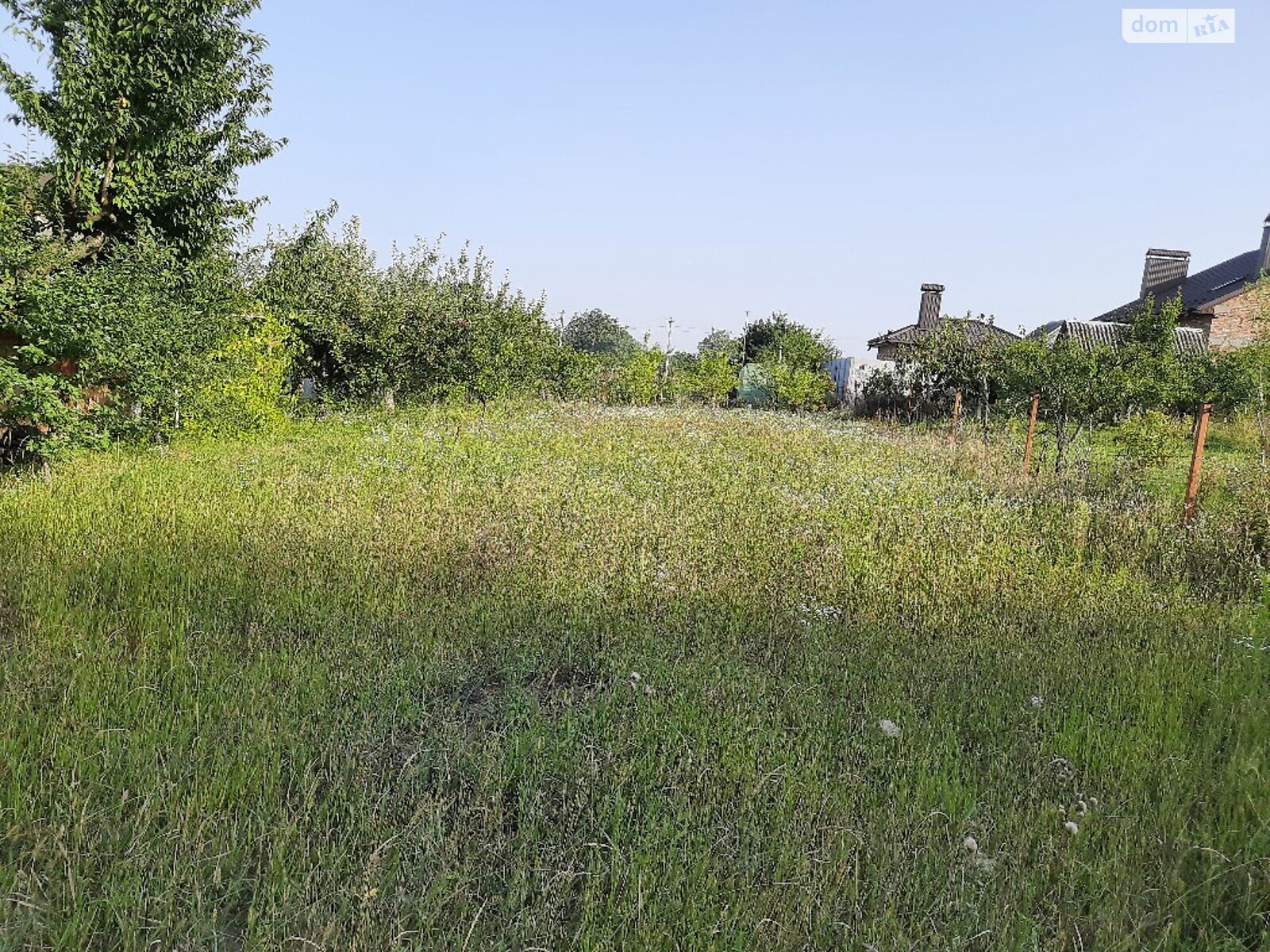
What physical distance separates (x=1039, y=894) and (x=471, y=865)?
1.72 meters

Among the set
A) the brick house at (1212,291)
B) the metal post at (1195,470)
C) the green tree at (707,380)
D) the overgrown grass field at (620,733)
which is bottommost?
the overgrown grass field at (620,733)

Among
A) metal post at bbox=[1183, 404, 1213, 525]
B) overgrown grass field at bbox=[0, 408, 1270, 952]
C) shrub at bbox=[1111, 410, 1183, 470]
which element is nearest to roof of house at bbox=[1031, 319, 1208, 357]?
shrub at bbox=[1111, 410, 1183, 470]

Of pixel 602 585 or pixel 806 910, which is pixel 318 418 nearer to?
pixel 602 585

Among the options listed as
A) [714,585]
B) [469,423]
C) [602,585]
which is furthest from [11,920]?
[469,423]

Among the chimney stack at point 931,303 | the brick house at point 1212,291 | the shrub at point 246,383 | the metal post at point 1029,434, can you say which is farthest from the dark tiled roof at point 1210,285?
the shrub at point 246,383

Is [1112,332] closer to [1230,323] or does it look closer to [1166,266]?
[1230,323]

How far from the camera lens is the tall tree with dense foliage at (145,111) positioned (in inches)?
373

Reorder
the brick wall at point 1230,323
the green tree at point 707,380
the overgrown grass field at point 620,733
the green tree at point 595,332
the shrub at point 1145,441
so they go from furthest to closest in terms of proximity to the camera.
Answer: the green tree at point 595,332 → the brick wall at point 1230,323 → the green tree at point 707,380 → the shrub at point 1145,441 → the overgrown grass field at point 620,733

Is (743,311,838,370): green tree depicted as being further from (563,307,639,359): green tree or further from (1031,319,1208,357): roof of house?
(563,307,639,359): green tree

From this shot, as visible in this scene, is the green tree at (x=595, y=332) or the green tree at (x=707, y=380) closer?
the green tree at (x=707, y=380)

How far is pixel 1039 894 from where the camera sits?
2213 millimetres

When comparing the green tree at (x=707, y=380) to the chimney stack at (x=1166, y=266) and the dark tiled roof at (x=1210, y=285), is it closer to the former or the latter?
the dark tiled roof at (x=1210, y=285)

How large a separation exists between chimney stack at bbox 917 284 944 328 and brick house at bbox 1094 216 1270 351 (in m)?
7.38

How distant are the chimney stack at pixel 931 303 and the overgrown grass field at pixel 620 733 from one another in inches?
1108
